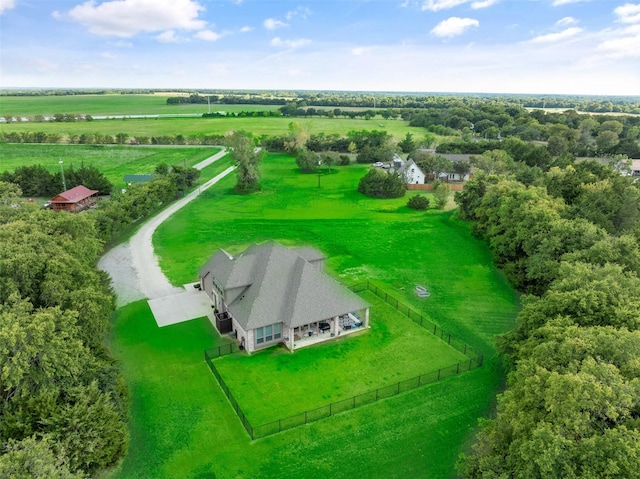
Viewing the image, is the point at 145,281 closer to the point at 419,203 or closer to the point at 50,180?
the point at 419,203

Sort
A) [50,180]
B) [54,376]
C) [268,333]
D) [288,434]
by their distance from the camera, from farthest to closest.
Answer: [50,180] → [268,333] → [288,434] → [54,376]

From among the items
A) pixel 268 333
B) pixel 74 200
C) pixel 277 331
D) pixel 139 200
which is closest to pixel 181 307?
pixel 268 333

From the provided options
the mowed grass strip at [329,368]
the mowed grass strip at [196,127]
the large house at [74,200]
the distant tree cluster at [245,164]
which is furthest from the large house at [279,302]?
the mowed grass strip at [196,127]

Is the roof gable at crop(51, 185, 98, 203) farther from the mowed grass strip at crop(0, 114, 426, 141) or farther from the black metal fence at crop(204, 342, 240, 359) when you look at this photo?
the mowed grass strip at crop(0, 114, 426, 141)

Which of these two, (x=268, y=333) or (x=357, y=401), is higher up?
(x=268, y=333)

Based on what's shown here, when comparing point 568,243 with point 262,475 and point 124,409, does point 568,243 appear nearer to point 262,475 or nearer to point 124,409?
point 262,475
